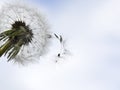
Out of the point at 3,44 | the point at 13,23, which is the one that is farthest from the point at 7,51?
the point at 13,23

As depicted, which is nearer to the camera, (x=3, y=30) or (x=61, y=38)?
(x=61, y=38)

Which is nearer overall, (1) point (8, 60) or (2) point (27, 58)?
(1) point (8, 60)

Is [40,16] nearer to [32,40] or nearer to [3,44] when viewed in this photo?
[32,40]

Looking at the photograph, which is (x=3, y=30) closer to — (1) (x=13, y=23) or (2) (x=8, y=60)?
(1) (x=13, y=23)

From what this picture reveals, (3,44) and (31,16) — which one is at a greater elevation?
(31,16)

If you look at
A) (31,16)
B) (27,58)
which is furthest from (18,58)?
(31,16)

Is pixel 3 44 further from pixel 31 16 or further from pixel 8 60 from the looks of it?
pixel 31 16

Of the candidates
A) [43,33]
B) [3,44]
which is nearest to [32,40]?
[43,33]

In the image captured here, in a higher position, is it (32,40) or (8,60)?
(32,40)
